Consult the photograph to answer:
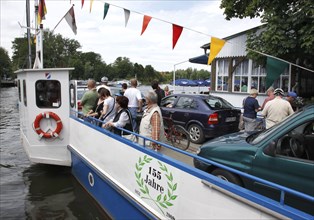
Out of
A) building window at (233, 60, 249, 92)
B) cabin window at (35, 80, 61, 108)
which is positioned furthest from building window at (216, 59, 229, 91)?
cabin window at (35, 80, 61, 108)

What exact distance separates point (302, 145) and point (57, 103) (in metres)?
5.49

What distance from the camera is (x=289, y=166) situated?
3.33 meters

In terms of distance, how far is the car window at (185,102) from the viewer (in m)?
9.14

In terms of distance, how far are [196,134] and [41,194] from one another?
14.3 ft

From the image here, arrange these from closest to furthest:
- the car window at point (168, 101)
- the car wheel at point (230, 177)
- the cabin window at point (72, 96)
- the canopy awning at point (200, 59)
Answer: the car wheel at point (230, 177) < the cabin window at point (72, 96) < the car window at point (168, 101) < the canopy awning at point (200, 59)

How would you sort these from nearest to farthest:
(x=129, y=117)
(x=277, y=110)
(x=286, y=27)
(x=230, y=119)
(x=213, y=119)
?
(x=129, y=117) < (x=277, y=110) < (x=213, y=119) < (x=230, y=119) < (x=286, y=27)

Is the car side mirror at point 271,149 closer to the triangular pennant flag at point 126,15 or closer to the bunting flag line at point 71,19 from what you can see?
the triangular pennant flag at point 126,15

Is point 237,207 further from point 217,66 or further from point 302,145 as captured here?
point 217,66

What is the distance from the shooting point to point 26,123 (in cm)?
754

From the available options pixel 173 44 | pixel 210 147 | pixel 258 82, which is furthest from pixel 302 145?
pixel 258 82

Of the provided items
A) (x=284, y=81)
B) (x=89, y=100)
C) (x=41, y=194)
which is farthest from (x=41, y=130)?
(x=284, y=81)

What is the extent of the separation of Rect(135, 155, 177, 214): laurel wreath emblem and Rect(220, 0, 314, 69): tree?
7.33 metres

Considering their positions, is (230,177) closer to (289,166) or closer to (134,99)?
(289,166)

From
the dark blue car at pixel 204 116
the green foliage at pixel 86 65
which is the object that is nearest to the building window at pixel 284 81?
the dark blue car at pixel 204 116
